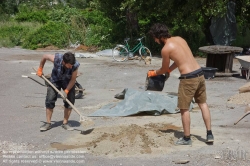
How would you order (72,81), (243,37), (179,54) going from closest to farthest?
(179,54), (72,81), (243,37)

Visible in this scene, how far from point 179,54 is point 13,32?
22.4m

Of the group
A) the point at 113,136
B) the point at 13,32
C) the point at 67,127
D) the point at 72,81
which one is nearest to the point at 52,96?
the point at 72,81

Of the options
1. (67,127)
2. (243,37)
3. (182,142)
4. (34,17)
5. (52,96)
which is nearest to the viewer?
(182,142)

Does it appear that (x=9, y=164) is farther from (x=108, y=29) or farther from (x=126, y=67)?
(x=108, y=29)

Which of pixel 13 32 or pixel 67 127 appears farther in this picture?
pixel 13 32

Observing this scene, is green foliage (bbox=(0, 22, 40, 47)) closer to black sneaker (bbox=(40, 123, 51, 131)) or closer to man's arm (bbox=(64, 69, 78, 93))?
black sneaker (bbox=(40, 123, 51, 131))

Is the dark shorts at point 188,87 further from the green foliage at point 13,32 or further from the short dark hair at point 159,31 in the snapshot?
the green foliage at point 13,32

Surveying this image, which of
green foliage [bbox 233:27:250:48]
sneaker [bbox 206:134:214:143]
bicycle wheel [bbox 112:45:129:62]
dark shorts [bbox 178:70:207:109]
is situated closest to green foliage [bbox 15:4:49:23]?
bicycle wheel [bbox 112:45:129:62]

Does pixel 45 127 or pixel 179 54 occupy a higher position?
pixel 179 54

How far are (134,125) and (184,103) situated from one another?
3.95 feet

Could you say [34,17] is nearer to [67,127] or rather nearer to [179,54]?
[67,127]

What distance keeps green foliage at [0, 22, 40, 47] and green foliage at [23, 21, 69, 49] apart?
1.07 metres

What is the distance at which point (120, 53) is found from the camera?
57.1 feet

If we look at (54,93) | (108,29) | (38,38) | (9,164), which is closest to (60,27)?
(38,38)
